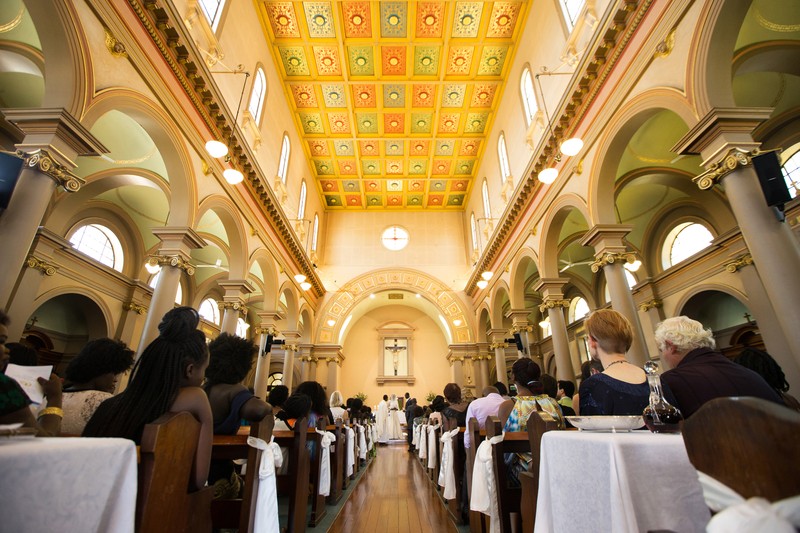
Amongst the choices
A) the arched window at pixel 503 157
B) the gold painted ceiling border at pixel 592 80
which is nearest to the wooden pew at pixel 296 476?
the gold painted ceiling border at pixel 592 80

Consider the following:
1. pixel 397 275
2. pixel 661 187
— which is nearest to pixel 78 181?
pixel 661 187

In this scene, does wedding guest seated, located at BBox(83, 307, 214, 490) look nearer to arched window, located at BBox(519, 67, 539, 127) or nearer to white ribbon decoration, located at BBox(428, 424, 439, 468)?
white ribbon decoration, located at BBox(428, 424, 439, 468)

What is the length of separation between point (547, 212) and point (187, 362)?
335 inches

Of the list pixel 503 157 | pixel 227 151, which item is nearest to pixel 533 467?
pixel 227 151

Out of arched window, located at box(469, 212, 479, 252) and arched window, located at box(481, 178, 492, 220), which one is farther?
arched window, located at box(469, 212, 479, 252)

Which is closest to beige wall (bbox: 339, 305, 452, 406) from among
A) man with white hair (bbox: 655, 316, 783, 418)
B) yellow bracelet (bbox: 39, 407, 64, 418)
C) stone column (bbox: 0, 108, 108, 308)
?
stone column (bbox: 0, 108, 108, 308)

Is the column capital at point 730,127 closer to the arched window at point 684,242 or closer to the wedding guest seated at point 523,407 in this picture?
the wedding guest seated at point 523,407

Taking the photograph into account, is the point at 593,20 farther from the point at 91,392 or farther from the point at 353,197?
the point at 353,197

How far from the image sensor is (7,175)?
12.6 feet

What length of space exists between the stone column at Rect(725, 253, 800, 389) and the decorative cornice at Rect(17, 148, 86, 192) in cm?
990

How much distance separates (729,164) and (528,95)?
722 centimetres

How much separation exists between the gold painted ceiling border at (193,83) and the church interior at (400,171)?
43 mm

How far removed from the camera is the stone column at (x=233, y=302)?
8570mm

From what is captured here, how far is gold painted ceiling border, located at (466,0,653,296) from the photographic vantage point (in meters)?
5.66
